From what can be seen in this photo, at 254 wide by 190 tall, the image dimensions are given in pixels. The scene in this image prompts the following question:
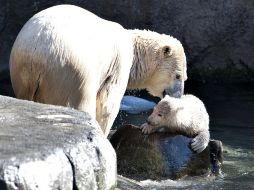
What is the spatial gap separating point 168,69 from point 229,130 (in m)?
2.44

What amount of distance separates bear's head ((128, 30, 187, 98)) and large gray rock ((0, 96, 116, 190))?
275cm

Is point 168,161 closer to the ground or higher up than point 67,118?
closer to the ground

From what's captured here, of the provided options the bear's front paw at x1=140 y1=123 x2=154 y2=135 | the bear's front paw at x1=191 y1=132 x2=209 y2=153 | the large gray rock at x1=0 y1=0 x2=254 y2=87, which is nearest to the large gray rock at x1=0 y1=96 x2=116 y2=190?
the bear's front paw at x1=140 y1=123 x2=154 y2=135

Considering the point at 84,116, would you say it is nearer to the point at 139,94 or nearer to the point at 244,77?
the point at 139,94

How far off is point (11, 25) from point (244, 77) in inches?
157

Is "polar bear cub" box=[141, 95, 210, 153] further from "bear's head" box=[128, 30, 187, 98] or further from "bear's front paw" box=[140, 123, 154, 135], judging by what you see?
"bear's head" box=[128, 30, 187, 98]

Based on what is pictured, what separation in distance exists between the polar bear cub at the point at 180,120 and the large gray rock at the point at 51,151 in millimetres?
3009

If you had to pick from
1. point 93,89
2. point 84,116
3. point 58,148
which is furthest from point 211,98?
point 58,148

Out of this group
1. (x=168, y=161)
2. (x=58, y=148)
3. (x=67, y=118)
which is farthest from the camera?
(x=168, y=161)

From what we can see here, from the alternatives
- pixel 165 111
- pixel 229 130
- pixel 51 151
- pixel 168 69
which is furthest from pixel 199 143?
pixel 51 151

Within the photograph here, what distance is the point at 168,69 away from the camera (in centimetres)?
650

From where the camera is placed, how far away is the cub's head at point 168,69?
6375mm

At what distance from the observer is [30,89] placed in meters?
4.80

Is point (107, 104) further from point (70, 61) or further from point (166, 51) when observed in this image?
point (166, 51)
